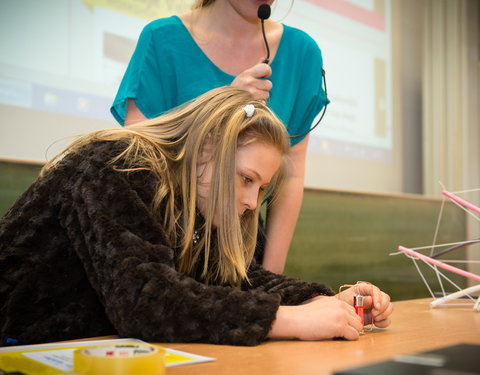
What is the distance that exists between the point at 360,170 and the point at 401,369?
2.71 m

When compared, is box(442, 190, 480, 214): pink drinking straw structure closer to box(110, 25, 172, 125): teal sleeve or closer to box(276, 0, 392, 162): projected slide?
box(110, 25, 172, 125): teal sleeve

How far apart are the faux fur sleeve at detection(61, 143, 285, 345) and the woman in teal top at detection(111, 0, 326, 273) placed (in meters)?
0.53

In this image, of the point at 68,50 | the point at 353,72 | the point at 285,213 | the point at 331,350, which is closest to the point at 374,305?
the point at 331,350

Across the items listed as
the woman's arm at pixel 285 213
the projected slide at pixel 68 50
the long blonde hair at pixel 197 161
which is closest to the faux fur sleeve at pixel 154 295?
the long blonde hair at pixel 197 161

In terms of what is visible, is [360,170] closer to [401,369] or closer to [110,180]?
[110,180]

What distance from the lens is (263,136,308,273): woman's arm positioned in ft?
4.47

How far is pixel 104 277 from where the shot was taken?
77cm

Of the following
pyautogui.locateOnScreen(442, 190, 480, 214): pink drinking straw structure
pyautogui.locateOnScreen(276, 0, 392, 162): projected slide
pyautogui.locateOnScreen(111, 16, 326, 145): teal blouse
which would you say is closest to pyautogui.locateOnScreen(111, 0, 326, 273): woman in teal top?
pyautogui.locateOnScreen(111, 16, 326, 145): teal blouse

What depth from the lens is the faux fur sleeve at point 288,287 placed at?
979mm

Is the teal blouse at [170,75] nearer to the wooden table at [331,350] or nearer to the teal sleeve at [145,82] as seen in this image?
the teal sleeve at [145,82]

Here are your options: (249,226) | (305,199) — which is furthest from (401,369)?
(305,199)

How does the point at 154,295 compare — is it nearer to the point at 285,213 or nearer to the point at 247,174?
the point at 247,174

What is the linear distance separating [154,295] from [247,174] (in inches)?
13.1

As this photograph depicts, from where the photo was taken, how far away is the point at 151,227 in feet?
2.63
